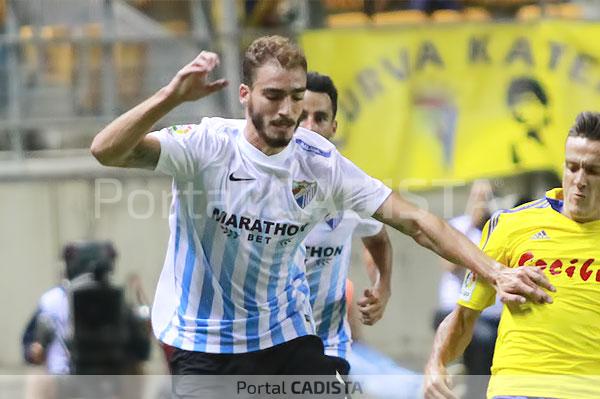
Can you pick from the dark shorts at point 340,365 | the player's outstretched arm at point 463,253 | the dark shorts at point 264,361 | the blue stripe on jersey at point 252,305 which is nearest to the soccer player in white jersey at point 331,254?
the dark shorts at point 340,365

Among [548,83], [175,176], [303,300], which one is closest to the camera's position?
[175,176]

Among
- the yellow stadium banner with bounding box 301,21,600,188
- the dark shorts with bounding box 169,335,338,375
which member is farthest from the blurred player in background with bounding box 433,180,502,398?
the dark shorts with bounding box 169,335,338,375

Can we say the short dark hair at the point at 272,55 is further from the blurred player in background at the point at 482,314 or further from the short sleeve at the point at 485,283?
the blurred player in background at the point at 482,314

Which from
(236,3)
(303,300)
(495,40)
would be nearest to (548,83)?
(495,40)

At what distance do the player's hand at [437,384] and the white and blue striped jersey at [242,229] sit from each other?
680mm

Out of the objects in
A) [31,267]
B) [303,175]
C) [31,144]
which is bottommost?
[31,267]

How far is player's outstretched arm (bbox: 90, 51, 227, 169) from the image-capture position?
18.0 ft

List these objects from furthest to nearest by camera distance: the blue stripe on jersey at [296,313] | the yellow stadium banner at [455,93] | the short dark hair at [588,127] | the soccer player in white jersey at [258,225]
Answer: the yellow stadium banner at [455,93] → the blue stripe on jersey at [296,313] → the short dark hair at [588,127] → the soccer player in white jersey at [258,225]

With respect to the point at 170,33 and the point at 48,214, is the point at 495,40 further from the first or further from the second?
the point at 48,214

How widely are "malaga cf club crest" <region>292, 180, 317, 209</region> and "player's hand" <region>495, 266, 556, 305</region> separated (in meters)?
0.94

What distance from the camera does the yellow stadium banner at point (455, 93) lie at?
42.1 ft

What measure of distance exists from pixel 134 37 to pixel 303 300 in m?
6.98

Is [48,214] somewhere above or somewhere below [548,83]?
below

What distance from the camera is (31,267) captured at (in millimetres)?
13305
